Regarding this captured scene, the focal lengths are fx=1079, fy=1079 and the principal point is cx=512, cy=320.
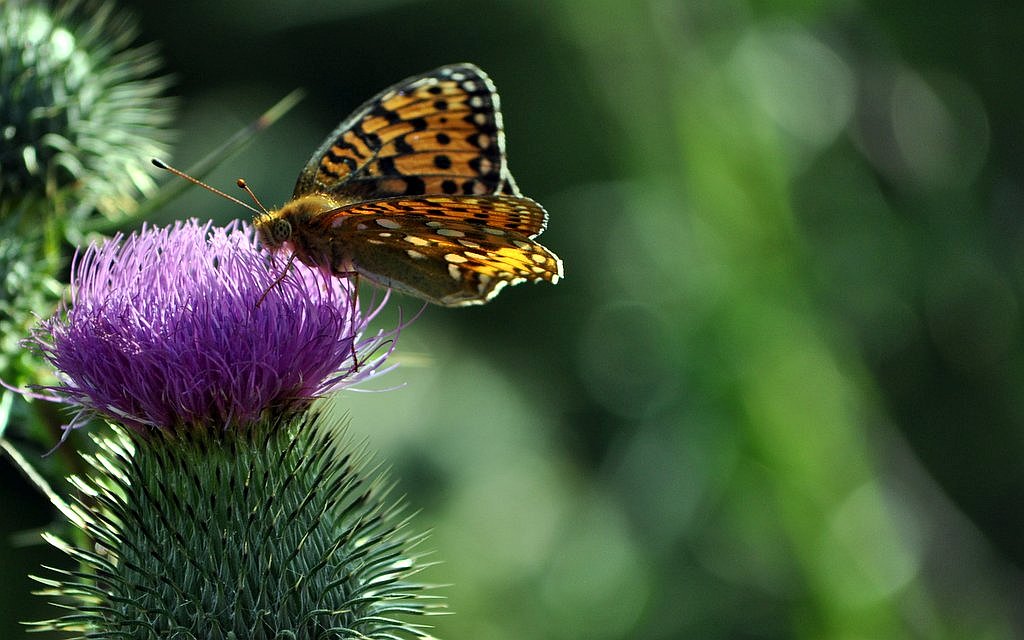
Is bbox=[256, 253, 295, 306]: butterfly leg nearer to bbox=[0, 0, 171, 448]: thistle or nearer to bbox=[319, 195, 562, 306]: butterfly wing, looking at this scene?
bbox=[319, 195, 562, 306]: butterfly wing

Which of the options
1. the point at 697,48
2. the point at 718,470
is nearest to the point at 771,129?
the point at 697,48

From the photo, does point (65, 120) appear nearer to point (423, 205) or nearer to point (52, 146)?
point (52, 146)

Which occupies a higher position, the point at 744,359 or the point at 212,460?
the point at 212,460

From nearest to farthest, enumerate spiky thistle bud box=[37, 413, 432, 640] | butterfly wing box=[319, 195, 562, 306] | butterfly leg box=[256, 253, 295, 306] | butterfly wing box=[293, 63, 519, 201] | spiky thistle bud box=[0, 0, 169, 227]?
spiky thistle bud box=[37, 413, 432, 640] < butterfly leg box=[256, 253, 295, 306] < butterfly wing box=[319, 195, 562, 306] < butterfly wing box=[293, 63, 519, 201] < spiky thistle bud box=[0, 0, 169, 227]

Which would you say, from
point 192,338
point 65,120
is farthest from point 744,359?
point 192,338

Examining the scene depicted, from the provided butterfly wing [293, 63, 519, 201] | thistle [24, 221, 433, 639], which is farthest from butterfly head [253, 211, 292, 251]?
butterfly wing [293, 63, 519, 201]

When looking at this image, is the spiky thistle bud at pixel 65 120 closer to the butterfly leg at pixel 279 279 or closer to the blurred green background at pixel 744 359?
the butterfly leg at pixel 279 279
